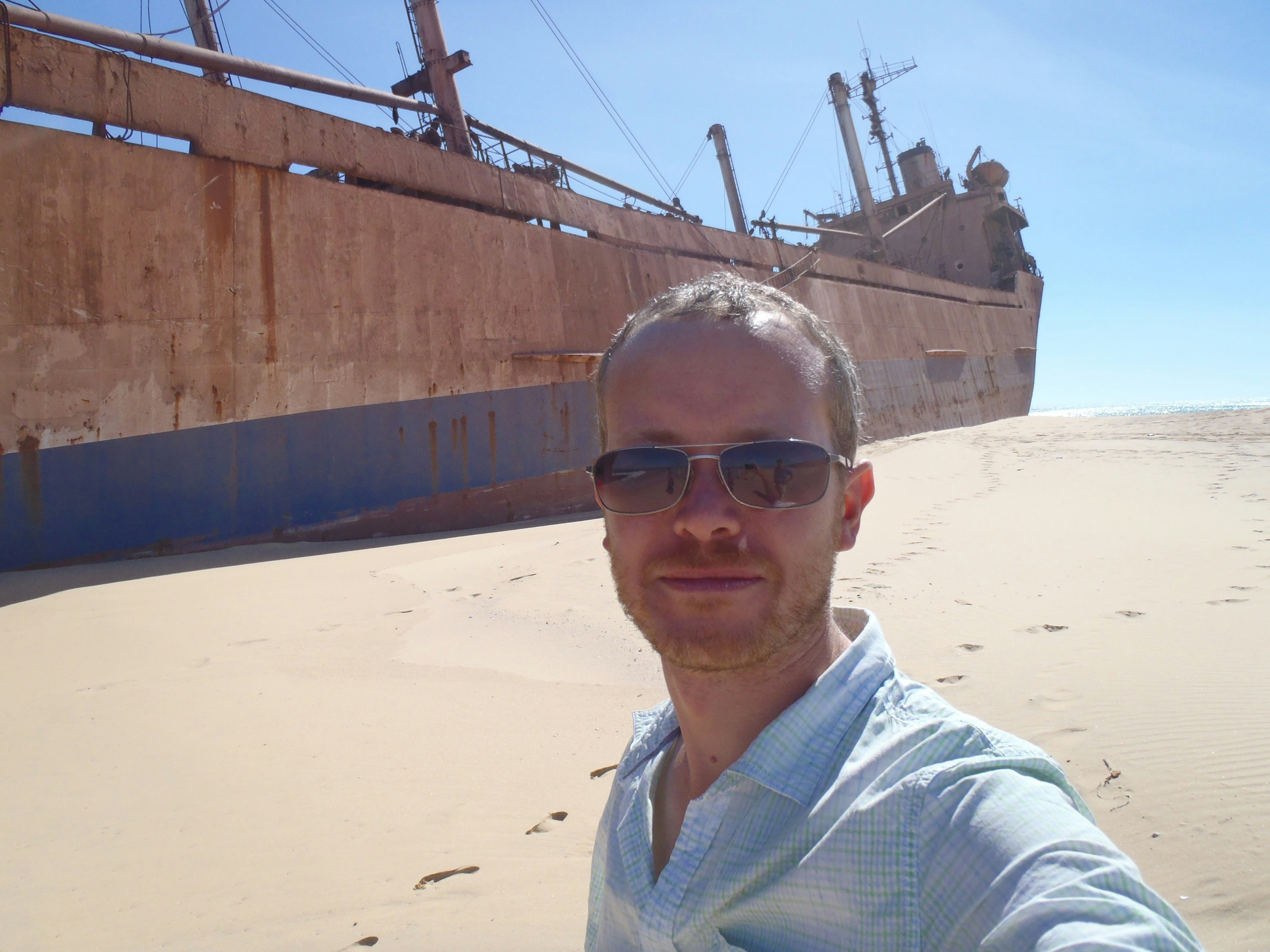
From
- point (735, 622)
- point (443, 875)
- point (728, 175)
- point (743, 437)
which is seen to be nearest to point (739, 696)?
point (735, 622)

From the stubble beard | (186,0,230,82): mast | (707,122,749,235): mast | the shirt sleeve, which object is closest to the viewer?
the shirt sleeve

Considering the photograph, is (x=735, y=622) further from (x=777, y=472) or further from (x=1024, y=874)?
(x=1024, y=874)

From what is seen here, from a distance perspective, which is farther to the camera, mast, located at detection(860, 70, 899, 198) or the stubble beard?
mast, located at detection(860, 70, 899, 198)

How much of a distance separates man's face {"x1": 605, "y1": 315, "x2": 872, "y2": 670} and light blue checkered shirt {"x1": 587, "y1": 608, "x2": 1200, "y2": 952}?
4.4 inches

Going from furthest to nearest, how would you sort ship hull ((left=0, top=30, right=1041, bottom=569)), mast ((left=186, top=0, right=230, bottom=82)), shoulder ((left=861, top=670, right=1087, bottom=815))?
mast ((left=186, top=0, right=230, bottom=82)), ship hull ((left=0, top=30, right=1041, bottom=569)), shoulder ((left=861, top=670, right=1087, bottom=815))

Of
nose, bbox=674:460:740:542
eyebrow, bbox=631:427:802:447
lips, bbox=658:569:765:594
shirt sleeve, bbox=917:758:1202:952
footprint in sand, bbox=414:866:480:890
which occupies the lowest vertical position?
footprint in sand, bbox=414:866:480:890

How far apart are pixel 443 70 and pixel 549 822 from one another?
11.3 m

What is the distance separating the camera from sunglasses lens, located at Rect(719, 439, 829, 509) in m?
0.99

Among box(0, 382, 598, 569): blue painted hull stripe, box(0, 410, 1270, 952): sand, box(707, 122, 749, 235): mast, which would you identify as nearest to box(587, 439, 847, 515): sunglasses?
box(0, 410, 1270, 952): sand

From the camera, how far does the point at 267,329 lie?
22.7 ft

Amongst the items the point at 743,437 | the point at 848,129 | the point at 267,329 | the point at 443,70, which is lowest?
the point at 743,437

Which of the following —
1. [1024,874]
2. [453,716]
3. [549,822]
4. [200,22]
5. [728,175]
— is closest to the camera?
[1024,874]

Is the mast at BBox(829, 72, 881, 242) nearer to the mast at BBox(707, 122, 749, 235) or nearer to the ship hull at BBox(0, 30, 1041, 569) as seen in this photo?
the mast at BBox(707, 122, 749, 235)

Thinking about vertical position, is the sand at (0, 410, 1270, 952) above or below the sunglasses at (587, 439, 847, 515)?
below
